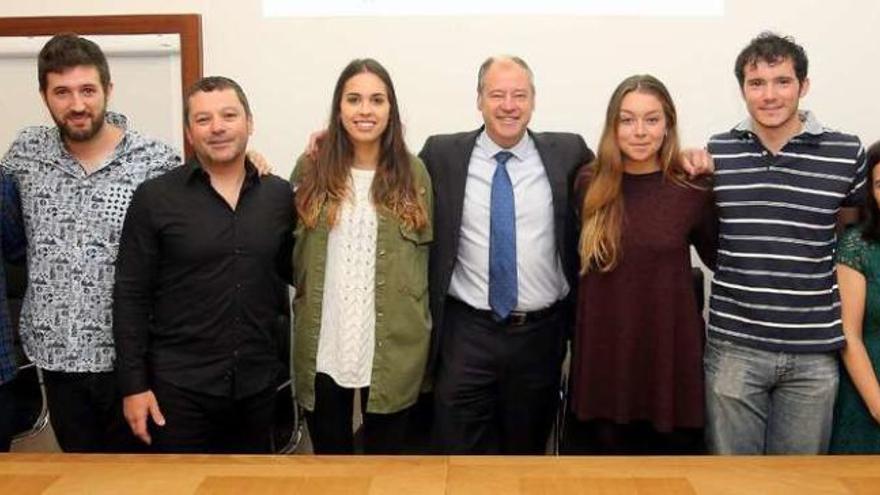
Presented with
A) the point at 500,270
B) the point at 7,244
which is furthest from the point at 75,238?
the point at 500,270

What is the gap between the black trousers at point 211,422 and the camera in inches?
88.5

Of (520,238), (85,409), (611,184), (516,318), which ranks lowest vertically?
(85,409)

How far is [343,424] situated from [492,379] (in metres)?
0.44

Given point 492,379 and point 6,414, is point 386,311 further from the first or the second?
point 6,414

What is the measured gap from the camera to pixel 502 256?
2434 millimetres

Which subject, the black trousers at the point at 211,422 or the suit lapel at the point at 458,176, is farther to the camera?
the suit lapel at the point at 458,176

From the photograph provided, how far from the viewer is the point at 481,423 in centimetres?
250

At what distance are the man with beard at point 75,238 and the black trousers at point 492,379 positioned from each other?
90cm

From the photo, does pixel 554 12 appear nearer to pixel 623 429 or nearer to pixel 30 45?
pixel 623 429

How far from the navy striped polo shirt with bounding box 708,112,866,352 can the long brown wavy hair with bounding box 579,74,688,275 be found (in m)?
0.18

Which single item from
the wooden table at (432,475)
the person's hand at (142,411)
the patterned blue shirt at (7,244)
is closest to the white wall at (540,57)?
the patterned blue shirt at (7,244)

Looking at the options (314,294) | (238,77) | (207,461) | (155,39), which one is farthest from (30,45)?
(207,461)

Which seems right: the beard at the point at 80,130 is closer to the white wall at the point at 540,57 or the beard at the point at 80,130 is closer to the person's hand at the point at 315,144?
the person's hand at the point at 315,144

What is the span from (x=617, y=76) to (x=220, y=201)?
1.63 metres
